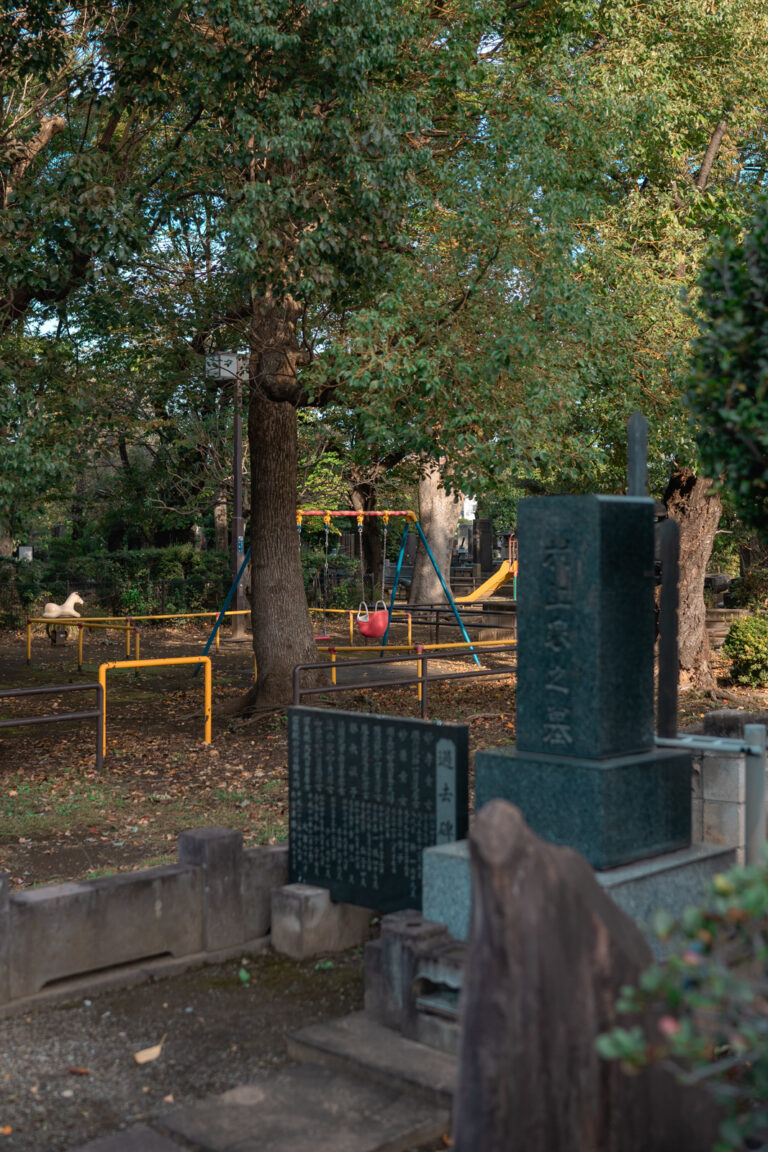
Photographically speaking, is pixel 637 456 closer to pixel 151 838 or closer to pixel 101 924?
pixel 101 924

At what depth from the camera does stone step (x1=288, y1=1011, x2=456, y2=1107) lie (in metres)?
4.45

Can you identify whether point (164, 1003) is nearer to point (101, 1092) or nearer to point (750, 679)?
point (101, 1092)

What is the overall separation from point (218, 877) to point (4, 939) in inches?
46.7

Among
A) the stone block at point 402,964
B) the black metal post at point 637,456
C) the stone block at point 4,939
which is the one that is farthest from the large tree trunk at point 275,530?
the stone block at point 402,964

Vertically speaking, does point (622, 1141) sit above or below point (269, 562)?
below

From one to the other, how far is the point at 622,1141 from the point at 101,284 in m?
9.97

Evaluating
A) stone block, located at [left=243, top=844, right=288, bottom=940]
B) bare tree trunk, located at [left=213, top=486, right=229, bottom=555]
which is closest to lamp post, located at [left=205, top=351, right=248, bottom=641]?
bare tree trunk, located at [left=213, top=486, right=229, bottom=555]

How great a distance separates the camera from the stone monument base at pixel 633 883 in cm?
480

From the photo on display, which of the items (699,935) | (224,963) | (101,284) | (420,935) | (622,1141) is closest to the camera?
(699,935)

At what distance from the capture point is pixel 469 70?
11820mm

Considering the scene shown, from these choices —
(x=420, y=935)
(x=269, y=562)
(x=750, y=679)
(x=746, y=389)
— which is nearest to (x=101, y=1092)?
(x=420, y=935)

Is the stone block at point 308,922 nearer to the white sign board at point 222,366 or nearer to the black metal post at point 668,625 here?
the black metal post at point 668,625

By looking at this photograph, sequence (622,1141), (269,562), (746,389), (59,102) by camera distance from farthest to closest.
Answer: (269,562)
(59,102)
(746,389)
(622,1141)

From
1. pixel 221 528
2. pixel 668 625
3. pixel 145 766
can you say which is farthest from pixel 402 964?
pixel 221 528
